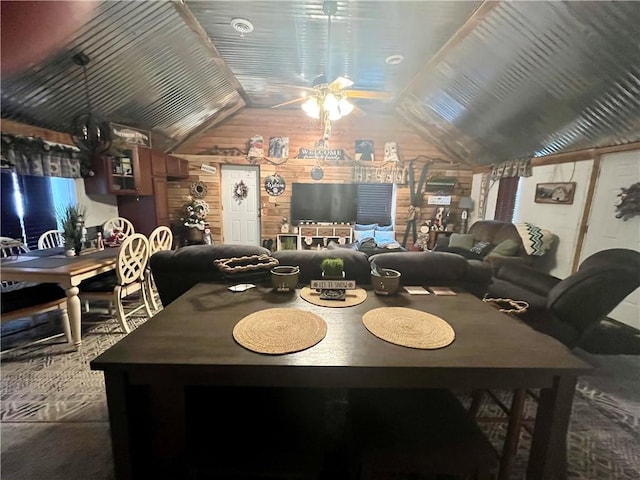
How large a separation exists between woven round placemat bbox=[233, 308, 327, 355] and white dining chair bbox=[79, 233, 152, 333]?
2.09 meters

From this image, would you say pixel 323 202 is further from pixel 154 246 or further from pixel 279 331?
pixel 279 331

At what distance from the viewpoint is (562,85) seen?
9.96 feet

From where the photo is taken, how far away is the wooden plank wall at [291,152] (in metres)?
5.85

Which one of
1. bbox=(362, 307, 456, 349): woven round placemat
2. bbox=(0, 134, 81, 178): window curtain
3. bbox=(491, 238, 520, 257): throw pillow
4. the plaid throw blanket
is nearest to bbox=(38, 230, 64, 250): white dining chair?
bbox=(0, 134, 81, 178): window curtain

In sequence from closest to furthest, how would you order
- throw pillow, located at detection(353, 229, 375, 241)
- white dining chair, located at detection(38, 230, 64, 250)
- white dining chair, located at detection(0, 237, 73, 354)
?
white dining chair, located at detection(0, 237, 73, 354), white dining chair, located at detection(38, 230, 64, 250), throw pillow, located at detection(353, 229, 375, 241)

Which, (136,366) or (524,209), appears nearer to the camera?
(136,366)

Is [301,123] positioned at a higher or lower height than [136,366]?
higher

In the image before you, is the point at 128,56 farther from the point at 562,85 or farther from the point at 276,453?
the point at 562,85

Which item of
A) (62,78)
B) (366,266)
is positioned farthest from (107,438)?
(62,78)

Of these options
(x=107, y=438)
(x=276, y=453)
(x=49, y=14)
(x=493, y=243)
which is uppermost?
(x=49, y=14)

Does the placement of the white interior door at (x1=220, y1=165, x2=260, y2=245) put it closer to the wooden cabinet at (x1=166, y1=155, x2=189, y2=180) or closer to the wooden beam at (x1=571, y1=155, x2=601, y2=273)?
the wooden cabinet at (x1=166, y1=155, x2=189, y2=180)

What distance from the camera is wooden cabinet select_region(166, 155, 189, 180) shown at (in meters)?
5.19

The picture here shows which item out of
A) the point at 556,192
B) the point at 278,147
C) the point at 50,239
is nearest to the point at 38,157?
the point at 50,239

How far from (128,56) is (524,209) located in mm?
A: 5884
